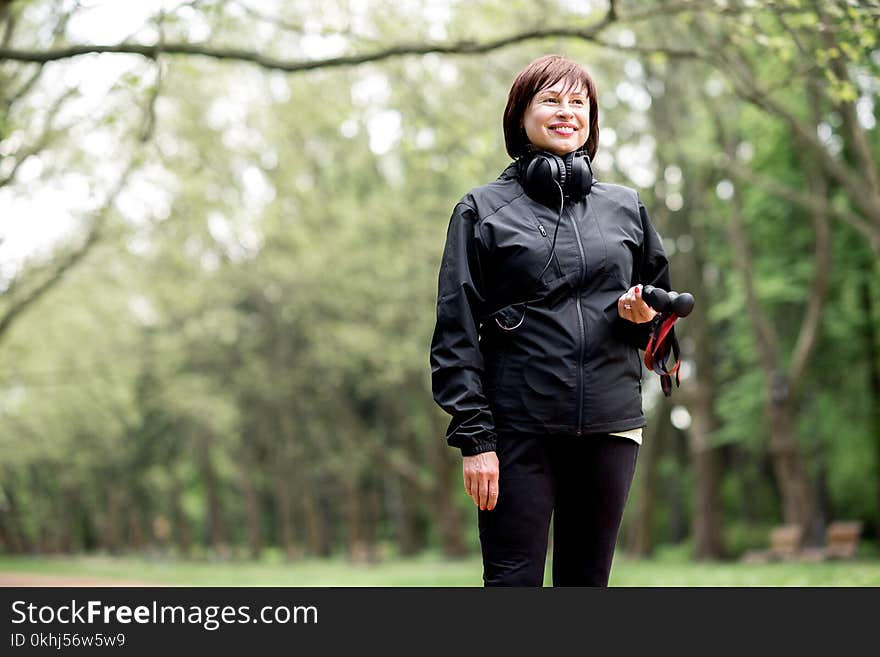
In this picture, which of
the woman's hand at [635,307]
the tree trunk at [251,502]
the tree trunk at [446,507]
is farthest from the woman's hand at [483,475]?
the tree trunk at [251,502]

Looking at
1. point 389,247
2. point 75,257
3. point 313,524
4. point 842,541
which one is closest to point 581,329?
point 75,257

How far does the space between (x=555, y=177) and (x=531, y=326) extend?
0.46m

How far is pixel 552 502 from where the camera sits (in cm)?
317

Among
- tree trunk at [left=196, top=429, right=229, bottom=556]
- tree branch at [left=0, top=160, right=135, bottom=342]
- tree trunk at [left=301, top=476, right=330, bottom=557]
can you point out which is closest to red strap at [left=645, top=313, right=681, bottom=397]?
tree branch at [left=0, top=160, right=135, bottom=342]

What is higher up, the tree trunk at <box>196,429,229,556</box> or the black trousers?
the black trousers

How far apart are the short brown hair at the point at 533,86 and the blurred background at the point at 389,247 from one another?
5.54m

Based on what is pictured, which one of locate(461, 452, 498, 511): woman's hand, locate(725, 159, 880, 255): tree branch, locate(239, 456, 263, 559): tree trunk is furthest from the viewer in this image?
locate(239, 456, 263, 559): tree trunk

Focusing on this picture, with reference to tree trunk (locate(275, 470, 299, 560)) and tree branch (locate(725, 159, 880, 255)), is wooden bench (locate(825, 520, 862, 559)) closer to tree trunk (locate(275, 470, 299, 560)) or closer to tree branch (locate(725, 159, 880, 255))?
tree branch (locate(725, 159, 880, 255))

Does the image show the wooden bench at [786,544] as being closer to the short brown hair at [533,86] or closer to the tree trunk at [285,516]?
the short brown hair at [533,86]

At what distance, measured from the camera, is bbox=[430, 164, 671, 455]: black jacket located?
3.12 m

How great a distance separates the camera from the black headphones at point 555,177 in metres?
3.30

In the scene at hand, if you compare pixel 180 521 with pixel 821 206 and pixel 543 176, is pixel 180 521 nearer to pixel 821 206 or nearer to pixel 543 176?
pixel 821 206

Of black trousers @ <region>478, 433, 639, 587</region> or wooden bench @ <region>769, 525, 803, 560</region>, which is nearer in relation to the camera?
black trousers @ <region>478, 433, 639, 587</region>

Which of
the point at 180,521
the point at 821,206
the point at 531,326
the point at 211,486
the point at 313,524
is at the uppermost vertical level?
the point at 821,206
